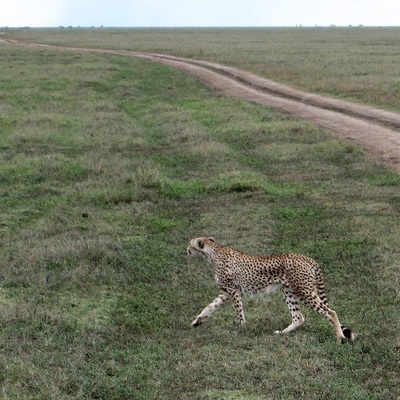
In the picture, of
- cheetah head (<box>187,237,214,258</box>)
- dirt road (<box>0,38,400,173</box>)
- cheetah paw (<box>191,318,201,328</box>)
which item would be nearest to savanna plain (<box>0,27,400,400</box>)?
cheetah paw (<box>191,318,201,328</box>)

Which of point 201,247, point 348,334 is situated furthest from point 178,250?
point 348,334

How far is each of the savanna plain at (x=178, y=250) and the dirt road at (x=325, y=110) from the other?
3.30ft

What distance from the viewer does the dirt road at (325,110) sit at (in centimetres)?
2117

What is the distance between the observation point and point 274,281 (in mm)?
8531

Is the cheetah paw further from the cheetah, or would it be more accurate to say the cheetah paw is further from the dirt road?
the dirt road

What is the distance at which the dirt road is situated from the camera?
21172mm

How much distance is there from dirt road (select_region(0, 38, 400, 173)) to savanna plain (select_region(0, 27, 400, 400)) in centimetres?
101

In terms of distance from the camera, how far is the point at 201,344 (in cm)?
821

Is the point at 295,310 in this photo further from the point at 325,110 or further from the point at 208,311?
the point at 325,110

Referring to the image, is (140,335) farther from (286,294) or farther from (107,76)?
(107,76)

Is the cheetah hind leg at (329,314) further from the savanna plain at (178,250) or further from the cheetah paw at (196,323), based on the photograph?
the cheetah paw at (196,323)

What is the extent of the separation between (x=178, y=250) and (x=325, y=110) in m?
18.0

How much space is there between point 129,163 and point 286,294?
1064 centimetres

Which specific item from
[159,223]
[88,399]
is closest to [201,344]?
[88,399]
